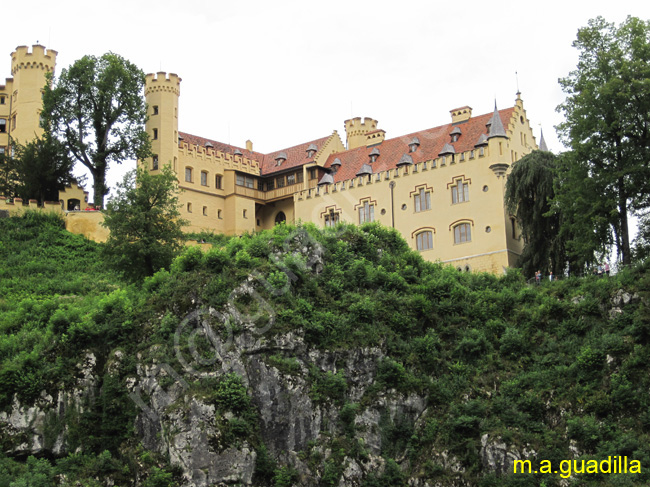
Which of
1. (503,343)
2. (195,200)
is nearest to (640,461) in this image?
(503,343)

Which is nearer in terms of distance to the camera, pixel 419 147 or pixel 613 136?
pixel 613 136

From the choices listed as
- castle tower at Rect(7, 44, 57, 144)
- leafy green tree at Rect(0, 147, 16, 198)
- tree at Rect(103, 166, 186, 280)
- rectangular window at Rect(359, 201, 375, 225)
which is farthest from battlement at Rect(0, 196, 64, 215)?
rectangular window at Rect(359, 201, 375, 225)

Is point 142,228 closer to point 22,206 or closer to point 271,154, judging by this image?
point 22,206

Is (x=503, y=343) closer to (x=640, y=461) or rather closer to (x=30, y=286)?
(x=640, y=461)

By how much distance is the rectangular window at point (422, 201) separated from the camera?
63.1 meters

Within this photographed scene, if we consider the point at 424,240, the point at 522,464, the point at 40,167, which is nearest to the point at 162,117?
the point at 40,167

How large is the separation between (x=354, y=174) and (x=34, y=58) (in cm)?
2661

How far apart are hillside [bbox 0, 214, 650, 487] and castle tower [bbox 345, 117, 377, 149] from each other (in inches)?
1314

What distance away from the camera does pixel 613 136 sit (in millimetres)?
45094

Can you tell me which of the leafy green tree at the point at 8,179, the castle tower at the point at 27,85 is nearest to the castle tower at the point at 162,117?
the castle tower at the point at 27,85

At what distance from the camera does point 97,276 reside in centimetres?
5319

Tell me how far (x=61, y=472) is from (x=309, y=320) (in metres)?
11.6

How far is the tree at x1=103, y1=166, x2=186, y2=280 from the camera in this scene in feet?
160

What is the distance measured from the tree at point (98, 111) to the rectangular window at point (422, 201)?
19243 mm
